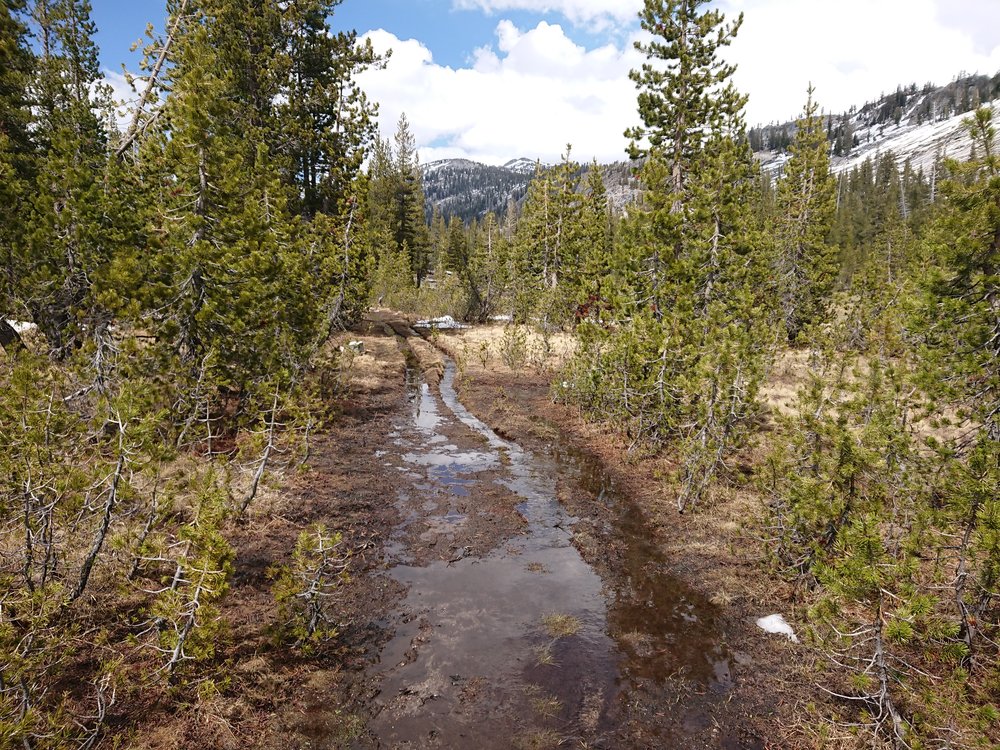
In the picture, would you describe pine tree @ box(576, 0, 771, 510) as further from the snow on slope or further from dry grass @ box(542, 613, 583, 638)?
the snow on slope

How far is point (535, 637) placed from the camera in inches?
277

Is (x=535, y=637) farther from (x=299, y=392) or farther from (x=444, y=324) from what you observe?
(x=444, y=324)

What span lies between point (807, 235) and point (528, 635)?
1073 inches

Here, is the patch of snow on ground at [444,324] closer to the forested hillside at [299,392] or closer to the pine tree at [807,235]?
the forested hillside at [299,392]

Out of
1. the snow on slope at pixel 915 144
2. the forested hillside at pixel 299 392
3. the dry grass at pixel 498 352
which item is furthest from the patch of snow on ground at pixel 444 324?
the snow on slope at pixel 915 144

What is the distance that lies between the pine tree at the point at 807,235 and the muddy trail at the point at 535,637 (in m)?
21.1

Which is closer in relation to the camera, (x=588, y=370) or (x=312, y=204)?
(x=588, y=370)

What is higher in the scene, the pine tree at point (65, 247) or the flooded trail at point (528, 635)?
the pine tree at point (65, 247)

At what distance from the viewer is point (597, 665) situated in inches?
254

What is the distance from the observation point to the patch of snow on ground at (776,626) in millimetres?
6799

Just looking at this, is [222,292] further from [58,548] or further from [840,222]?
[840,222]

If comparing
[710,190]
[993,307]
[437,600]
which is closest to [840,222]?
[710,190]

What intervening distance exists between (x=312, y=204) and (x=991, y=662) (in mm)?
22078

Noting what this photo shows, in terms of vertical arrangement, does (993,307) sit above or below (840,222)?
below
